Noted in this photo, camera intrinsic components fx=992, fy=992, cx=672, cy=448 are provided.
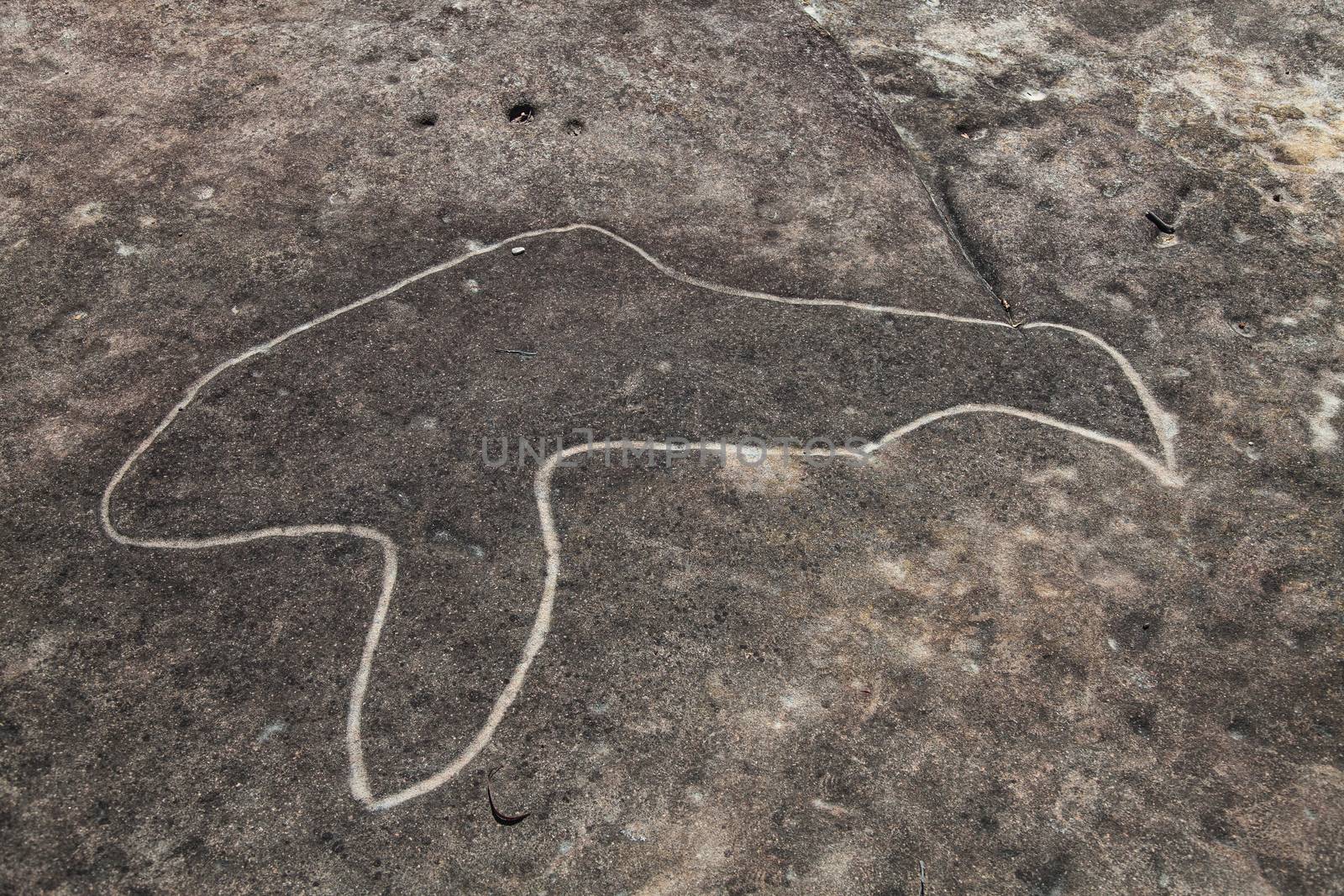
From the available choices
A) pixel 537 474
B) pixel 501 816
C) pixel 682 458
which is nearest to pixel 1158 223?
pixel 682 458

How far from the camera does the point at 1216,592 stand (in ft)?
11.5

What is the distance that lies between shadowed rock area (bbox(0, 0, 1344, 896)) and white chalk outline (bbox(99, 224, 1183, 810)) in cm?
3

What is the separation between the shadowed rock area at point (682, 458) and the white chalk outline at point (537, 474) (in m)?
0.03

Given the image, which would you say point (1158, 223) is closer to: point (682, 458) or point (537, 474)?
point (682, 458)

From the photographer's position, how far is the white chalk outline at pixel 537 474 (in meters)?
3.08

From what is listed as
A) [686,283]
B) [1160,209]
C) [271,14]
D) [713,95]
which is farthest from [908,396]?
[271,14]

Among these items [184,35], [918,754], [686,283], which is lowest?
[918,754]

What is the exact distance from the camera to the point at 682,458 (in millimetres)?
3838

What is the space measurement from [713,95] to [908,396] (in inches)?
88.4

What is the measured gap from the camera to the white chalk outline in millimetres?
3080

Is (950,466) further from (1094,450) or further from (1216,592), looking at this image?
(1216,592)

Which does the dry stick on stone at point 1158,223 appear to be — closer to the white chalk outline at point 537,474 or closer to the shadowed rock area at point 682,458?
the shadowed rock area at point 682,458

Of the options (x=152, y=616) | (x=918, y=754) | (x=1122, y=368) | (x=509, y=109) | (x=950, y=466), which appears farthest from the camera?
(x=509, y=109)

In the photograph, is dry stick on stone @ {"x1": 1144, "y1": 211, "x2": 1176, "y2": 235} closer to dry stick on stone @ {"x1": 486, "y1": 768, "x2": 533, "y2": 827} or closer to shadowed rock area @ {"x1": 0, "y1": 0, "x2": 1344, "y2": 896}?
shadowed rock area @ {"x1": 0, "y1": 0, "x2": 1344, "y2": 896}
